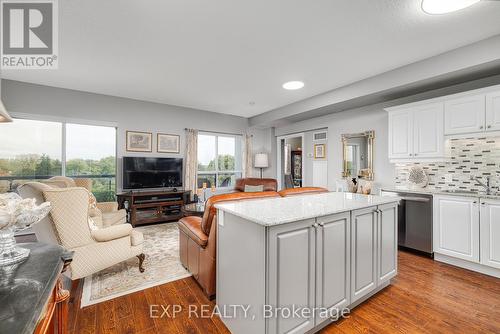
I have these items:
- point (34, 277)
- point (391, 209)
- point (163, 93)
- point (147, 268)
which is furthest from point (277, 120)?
point (34, 277)

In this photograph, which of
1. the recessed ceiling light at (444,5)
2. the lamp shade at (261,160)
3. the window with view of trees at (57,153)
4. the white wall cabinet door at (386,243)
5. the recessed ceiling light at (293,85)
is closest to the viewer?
the recessed ceiling light at (444,5)

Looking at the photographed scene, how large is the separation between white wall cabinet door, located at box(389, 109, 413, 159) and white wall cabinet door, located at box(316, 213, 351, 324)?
2358 mm

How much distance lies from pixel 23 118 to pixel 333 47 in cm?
530

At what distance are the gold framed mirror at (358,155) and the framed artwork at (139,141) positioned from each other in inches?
171

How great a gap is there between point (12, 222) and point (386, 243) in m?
2.83

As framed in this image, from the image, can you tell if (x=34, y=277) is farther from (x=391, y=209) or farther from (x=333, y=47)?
(x=333, y=47)

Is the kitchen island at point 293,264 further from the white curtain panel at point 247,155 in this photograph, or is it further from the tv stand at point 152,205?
the white curtain panel at point 247,155

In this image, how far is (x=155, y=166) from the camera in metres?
4.99

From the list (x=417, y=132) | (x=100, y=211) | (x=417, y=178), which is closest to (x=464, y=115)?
(x=417, y=132)

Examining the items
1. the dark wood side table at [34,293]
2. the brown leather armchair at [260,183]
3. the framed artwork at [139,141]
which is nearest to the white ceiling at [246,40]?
the framed artwork at [139,141]

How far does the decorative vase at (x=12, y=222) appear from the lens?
3.04 ft

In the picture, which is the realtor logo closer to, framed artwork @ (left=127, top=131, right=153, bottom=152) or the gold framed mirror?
framed artwork @ (left=127, top=131, right=153, bottom=152)

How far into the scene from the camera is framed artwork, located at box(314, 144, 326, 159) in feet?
17.3

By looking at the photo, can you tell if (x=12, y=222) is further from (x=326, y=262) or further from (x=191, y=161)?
(x=191, y=161)
